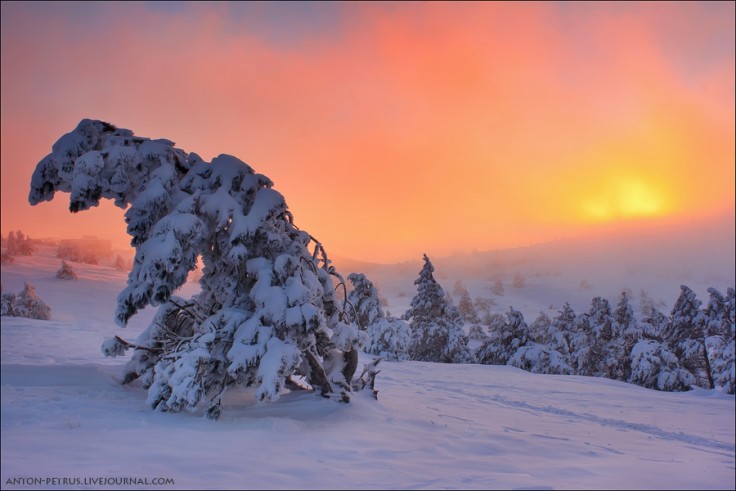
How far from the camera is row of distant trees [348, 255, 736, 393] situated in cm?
2277

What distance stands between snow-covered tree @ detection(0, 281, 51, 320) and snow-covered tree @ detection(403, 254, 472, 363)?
27982mm

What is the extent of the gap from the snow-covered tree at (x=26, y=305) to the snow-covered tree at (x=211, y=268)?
30090 millimetres

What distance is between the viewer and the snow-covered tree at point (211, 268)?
7.39 m

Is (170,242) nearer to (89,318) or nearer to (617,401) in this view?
(617,401)

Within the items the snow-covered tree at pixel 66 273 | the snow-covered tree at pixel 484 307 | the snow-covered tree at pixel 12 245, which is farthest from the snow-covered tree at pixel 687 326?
the snow-covered tree at pixel 66 273

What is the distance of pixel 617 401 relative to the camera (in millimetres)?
12039

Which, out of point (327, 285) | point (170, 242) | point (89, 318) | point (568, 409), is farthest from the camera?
point (89, 318)

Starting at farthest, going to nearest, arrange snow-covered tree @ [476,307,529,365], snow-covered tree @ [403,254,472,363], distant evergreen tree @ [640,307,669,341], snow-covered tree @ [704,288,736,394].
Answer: snow-covered tree @ [403,254,472,363], snow-covered tree @ [476,307,529,365], distant evergreen tree @ [640,307,669,341], snow-covered tree @ [704,288,736,394]

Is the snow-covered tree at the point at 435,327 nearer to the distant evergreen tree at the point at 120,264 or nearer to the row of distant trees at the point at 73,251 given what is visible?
the row of distant trees at the point at 73,251

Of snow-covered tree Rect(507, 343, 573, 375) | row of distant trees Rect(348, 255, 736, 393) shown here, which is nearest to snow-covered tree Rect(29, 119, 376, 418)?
row of distant trees Rect(348, 255, 736, 393)

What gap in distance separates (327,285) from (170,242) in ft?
11.0

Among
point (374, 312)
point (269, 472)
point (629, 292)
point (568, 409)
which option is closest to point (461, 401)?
point (568, 409)

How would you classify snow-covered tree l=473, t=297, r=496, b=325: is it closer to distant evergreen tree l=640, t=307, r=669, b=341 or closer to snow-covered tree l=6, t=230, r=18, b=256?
distant evergreen tree l=640, t=307, r=669, b=341

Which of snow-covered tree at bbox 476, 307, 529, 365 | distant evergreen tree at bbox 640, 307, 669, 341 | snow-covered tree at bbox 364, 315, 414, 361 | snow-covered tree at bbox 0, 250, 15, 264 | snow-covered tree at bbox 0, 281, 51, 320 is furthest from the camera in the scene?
snow-covered tree at bbox 0, 281, 51, 320
